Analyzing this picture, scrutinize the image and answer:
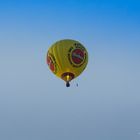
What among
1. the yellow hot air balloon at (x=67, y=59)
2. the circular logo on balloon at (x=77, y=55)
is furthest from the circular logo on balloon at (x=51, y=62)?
the circular logo on balloon at (x=77, y=55)

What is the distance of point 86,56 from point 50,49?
3897 millimetres

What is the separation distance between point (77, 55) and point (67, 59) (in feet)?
4.32

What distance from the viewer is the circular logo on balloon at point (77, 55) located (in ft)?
324

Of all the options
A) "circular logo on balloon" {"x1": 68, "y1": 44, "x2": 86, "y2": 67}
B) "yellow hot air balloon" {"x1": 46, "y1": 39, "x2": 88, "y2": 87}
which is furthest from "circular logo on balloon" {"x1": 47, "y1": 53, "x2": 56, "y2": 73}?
"circular logo on balloon" {"x1": 68, "y1": 44, "x2": 86, "y2": 67}

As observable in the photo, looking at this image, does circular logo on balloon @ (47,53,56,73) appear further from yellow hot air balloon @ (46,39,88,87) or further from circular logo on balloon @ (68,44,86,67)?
circular logo on balloon @ (68,44,86,67)

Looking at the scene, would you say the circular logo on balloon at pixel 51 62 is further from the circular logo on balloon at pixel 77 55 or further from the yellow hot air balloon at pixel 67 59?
the circular logo on balloon at pixel 77 55

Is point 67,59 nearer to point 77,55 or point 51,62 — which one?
point 77,55

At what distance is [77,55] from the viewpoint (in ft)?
325

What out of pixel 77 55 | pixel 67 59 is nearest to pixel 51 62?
pixel 67 59

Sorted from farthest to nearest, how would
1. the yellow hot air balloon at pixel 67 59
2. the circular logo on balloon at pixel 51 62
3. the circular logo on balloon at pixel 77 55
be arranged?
the circular logo on balloon at pixel 51 62 → the circular logo on balloon at pixel 77 55 → the yellow hot air balloon at pixel 67 59

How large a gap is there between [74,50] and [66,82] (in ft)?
11.3

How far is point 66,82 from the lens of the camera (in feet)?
324

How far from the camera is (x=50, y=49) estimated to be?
3937 inches

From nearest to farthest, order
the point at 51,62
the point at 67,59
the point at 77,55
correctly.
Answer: the point at 67,59
the point at 77,55
the point at 51,62
